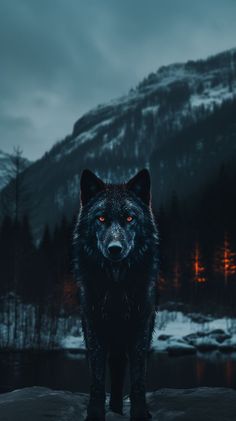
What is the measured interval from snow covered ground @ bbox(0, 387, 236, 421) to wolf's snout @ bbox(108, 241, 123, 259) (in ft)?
7.42

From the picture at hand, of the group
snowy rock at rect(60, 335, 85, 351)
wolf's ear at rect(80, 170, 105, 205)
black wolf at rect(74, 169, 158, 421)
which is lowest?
snowy rock at rect(60, 335, 85, 351)

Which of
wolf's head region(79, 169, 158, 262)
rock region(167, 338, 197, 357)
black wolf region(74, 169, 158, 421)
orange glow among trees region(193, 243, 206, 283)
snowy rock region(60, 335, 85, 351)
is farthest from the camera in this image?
orange glow among trees region(193, 243, 206, 283)

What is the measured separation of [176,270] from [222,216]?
377 inches

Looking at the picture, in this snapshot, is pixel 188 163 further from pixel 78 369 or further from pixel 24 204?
pixel 78 369

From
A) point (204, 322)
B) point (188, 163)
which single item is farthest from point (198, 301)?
point (188, 163)

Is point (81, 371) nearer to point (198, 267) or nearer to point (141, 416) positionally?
point (141, 416)

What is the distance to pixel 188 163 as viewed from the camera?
180 meters

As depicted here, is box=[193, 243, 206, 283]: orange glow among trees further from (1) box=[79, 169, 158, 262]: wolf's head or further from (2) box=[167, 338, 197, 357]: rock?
(1) box=[79, 169, 158, 262]: wolf's head

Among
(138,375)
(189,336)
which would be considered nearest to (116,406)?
(138,375)

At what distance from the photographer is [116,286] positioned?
18.2 feet

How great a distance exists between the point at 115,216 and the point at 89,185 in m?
0.78

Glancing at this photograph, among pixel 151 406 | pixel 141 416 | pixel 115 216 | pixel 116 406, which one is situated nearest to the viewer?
→ pixel 115 216

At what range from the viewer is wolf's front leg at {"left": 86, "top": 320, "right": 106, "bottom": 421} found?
5570 mm

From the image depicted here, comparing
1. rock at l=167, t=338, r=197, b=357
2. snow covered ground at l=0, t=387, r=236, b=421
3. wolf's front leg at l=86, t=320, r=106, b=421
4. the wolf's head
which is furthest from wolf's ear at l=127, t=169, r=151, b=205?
rock at l=167, t=338, r=197, b=357
